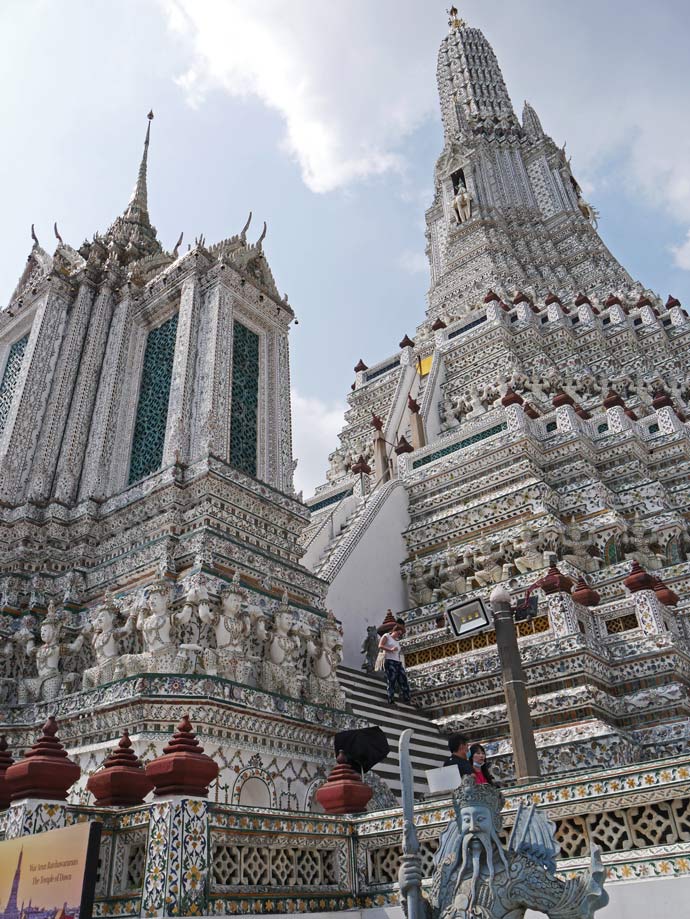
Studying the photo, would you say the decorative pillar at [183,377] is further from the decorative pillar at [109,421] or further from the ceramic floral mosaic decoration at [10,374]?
the ceramic floral mosaic decoration at [10,374]

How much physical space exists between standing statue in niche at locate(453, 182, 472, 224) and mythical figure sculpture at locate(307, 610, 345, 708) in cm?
2730

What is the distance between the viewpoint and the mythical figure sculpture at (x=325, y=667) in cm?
803

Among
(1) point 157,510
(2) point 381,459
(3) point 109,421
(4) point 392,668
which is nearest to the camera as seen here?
(1) point 157,510

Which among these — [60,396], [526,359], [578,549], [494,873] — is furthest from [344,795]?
[526,359]

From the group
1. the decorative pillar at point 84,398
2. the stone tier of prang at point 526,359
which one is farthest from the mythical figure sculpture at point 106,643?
the stone tier of prang at point 526,359

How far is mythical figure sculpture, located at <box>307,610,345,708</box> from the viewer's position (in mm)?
8031

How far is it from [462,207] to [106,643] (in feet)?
96.2

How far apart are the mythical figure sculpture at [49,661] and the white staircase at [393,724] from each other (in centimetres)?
333

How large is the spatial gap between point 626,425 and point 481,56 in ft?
→ 119

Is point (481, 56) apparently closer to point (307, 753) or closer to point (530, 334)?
point (530, 334)

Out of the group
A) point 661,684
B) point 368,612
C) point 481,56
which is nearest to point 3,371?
point 368,612

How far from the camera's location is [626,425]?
14.9 metres

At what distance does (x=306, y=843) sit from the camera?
482 centimetres

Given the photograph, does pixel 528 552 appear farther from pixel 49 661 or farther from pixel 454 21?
pixel 454 21
